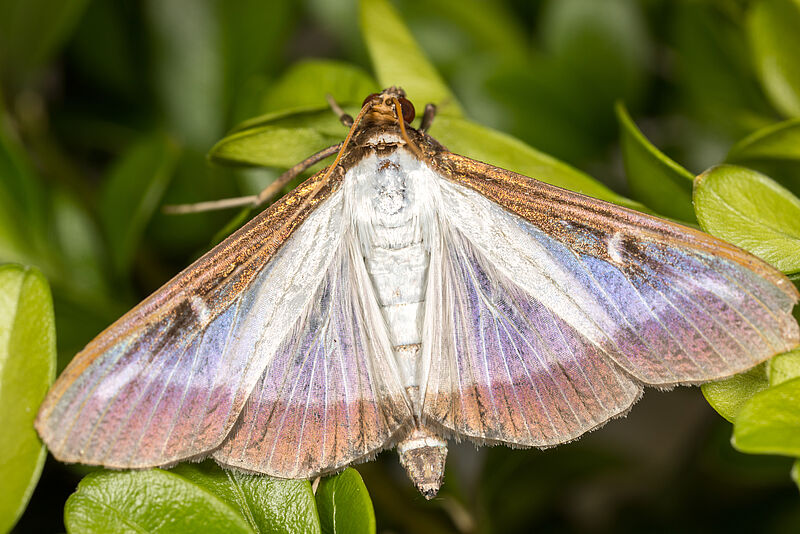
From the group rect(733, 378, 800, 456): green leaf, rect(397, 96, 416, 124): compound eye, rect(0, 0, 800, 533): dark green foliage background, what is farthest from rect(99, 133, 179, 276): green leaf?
rect(733, 378, 800, 456): green leaf

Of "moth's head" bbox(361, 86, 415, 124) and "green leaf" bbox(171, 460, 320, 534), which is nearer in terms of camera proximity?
"green leaf" bbox(171, 460, 320, 534)

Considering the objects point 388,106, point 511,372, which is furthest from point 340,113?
point 511,372

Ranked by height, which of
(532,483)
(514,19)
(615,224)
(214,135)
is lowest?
(532,483)

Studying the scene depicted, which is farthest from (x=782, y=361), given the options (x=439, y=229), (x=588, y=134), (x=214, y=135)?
(x=214, y=135)

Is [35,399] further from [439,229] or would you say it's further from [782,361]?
[782,361]

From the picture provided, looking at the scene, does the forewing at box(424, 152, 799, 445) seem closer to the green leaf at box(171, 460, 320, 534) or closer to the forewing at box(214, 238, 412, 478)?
the forewing at box(214, 238, 412, 478)

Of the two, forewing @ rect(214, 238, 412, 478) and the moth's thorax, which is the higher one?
the moth's thorax
